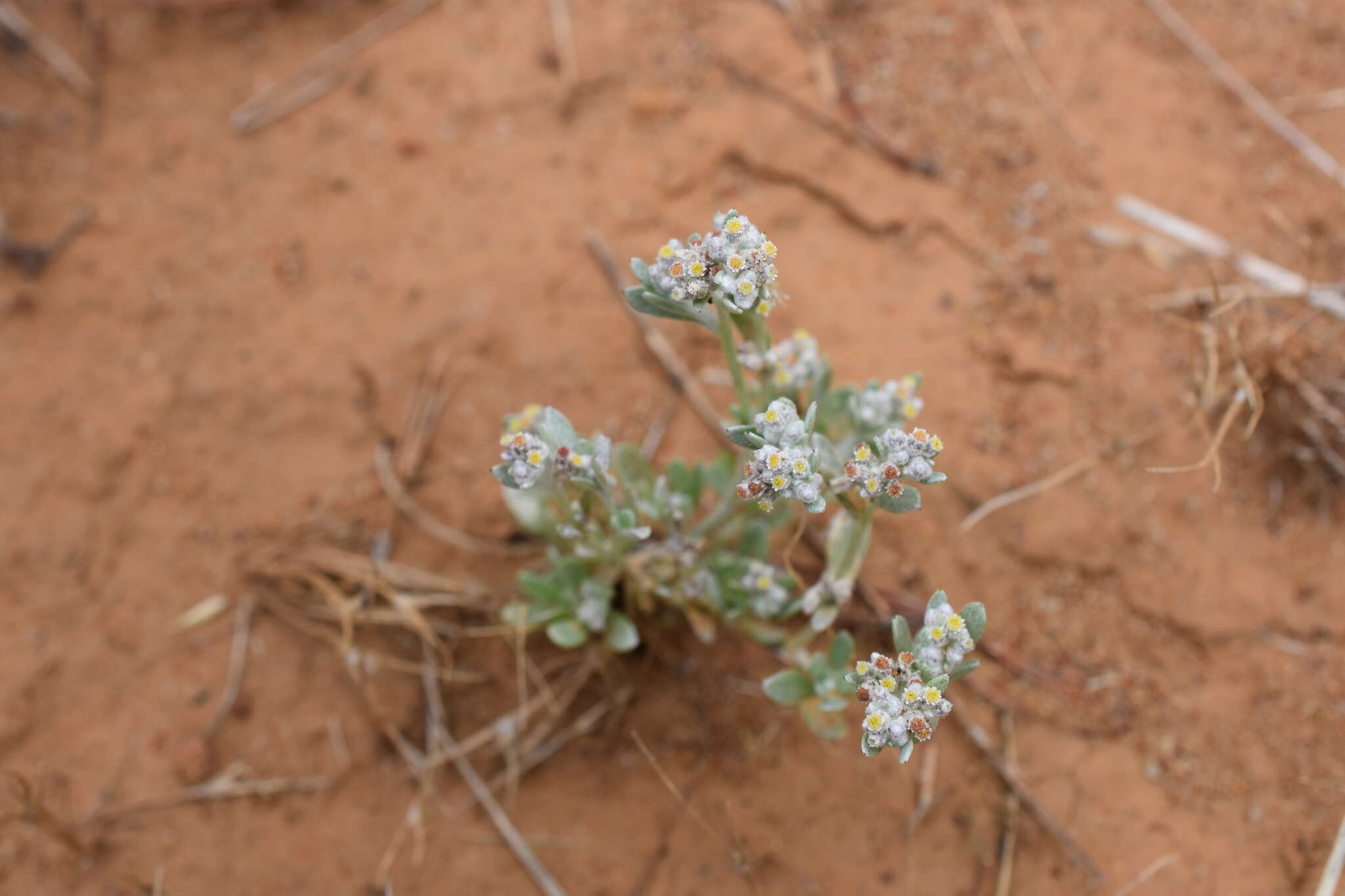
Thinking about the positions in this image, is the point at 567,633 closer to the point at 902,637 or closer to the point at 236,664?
the point at 902,637

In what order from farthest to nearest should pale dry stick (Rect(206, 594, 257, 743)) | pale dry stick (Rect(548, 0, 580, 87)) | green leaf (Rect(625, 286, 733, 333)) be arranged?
pale dry stick (Rect(548, 0, 580, 87)) < pale dry stick (Rect(206, 594, 257, 743)) < green leaf (Rect(625, 286, 733, 333))

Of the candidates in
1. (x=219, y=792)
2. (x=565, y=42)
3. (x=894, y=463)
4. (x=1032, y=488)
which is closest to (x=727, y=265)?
(x=894, y=463)

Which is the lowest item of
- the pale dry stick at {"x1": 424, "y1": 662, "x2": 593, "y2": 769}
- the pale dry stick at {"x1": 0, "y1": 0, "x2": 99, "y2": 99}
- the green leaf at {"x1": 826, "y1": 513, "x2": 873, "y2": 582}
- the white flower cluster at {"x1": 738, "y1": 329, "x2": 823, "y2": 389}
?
the pale dry stick at {"x1": 424, "y1": 662, "x2": 593, "y2": 769}

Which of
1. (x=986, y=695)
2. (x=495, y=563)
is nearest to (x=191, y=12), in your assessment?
(x=495, y=563)

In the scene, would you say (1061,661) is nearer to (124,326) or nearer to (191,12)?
(124,326)

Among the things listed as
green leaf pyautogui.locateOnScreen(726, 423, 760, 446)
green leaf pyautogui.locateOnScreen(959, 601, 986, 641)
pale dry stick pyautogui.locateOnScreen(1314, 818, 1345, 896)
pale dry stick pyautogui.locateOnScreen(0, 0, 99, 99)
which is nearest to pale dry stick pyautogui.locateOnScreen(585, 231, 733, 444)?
green leaf pyautogui.locateOnScreen(726, 423, 760, 446)

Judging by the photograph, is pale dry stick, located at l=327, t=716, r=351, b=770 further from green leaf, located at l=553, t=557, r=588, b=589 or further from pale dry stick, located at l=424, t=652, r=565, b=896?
green leaf, located at l=553, t=557, r=588, b=589
